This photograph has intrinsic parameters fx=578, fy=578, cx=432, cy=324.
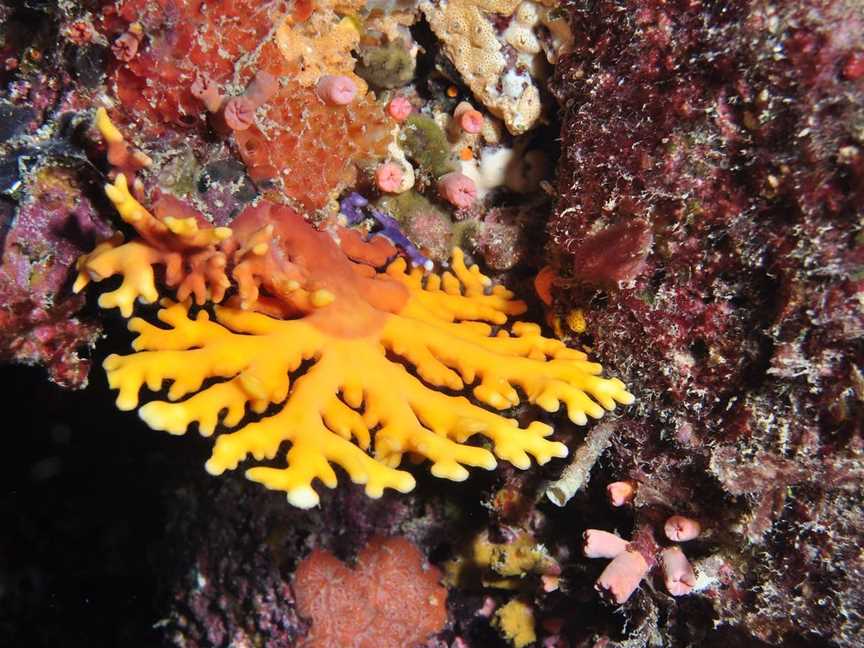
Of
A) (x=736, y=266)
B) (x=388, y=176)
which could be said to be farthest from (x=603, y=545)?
(x=388, y=176)

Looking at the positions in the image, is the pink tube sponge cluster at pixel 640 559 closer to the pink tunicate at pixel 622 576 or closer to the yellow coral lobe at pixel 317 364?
the pink tunicate at pixel 622 576

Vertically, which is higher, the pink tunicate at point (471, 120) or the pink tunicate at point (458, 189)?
the pink tunicate at point (471, 120)

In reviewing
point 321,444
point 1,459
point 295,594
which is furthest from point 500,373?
point 1,459

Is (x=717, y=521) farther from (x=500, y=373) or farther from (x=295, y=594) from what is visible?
(x=295, y=594)

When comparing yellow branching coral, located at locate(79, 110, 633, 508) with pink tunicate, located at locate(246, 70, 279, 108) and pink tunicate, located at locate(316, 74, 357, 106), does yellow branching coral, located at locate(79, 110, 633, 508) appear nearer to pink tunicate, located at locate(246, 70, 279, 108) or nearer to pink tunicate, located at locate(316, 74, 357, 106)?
pink tunicate, located at locate(246, 70, 279, 108)

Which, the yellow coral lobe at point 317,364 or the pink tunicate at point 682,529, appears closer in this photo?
the yellow coral lobe at point 317,364

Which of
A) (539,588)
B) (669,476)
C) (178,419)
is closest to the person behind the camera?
(178,419)

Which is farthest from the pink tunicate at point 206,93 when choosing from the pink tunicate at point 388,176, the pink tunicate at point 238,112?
the pink tunicate at point 388,176
